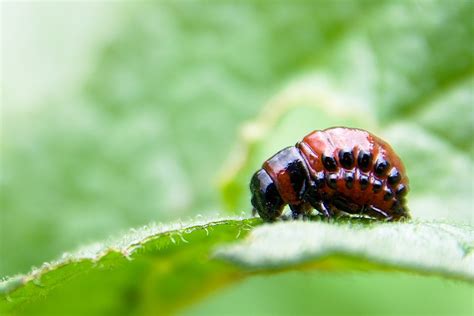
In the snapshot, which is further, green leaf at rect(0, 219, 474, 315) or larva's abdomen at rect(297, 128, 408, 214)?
larva's abdomen at rect(297, 128, 408, 214)

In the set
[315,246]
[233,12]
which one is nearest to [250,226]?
[315,246]

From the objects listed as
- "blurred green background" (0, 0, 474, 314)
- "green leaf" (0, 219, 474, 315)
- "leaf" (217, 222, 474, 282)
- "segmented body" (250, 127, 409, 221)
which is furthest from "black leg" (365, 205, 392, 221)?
"blurred green background" (0, 0, 474, 314)

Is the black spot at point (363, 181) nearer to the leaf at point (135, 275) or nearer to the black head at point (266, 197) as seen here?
the black head at point (266, 197)

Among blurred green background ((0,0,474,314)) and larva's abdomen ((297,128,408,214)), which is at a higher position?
blurred green background ((0,0,474,314))

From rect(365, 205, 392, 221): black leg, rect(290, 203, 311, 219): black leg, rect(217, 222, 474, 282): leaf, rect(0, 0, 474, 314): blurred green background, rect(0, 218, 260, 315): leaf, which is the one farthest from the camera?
rect(0, 0, 474, 314): blurred green background

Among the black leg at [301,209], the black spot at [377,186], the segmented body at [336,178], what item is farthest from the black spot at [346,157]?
the black leg at [301,209]

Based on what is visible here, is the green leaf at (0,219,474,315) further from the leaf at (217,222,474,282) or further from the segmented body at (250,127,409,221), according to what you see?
the segmented body at (250,127,409,221)
